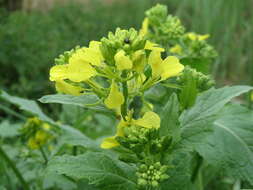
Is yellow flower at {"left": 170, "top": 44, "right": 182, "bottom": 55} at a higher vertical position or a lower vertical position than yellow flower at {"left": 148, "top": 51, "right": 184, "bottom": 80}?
higher

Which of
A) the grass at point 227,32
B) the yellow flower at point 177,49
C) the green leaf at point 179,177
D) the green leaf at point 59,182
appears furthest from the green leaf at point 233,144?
the grass at point 227,32

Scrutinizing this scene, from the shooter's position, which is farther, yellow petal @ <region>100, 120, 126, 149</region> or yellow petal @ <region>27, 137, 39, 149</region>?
yellow petal @ <region>27, 137, 39, 149</region>

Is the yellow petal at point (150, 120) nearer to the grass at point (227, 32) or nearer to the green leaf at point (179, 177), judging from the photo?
the green leaf at point (179, 177)

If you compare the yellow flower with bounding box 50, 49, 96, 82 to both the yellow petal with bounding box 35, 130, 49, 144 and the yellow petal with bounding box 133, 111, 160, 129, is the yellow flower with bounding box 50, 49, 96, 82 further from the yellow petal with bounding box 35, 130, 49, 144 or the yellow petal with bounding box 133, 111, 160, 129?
the yellow petal with bounding box 35, 130, 49, 144

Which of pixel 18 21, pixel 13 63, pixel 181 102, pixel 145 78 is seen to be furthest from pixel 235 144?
pixel 18 21

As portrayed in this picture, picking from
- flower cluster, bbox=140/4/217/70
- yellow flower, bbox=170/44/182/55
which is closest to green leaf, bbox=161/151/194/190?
flower cluster, bbox=140/4/217/70

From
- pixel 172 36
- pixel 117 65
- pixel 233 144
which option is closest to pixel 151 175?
pixel 117 65
